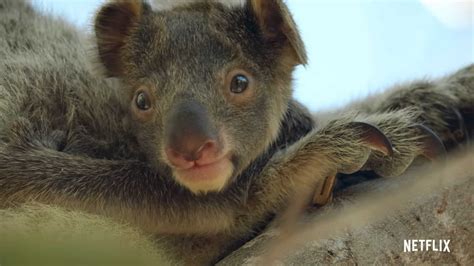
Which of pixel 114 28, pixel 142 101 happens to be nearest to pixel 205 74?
pixel 142 101

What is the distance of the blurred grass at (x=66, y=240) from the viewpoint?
5.25 ft

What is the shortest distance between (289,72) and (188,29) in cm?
34

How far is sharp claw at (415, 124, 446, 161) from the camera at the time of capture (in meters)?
1.86

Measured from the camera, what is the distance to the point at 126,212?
192 centimetres

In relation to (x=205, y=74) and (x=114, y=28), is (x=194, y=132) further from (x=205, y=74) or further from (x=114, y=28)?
(x=114, y=28)

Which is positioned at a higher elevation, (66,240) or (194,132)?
(194,132)

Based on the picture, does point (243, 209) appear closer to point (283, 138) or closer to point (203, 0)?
point (283, 138)

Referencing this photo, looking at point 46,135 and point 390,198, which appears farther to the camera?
point 46,135

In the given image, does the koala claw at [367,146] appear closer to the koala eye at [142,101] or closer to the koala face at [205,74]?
the koala face at [205,74]

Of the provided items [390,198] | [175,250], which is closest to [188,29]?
[175,250]

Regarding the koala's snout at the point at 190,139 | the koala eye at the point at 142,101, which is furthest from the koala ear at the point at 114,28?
the koala's snout at the point at 190,139

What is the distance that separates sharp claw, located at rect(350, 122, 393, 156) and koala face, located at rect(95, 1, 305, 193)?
0.30 m

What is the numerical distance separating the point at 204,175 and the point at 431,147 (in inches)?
24.4

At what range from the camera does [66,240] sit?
1740 mm
